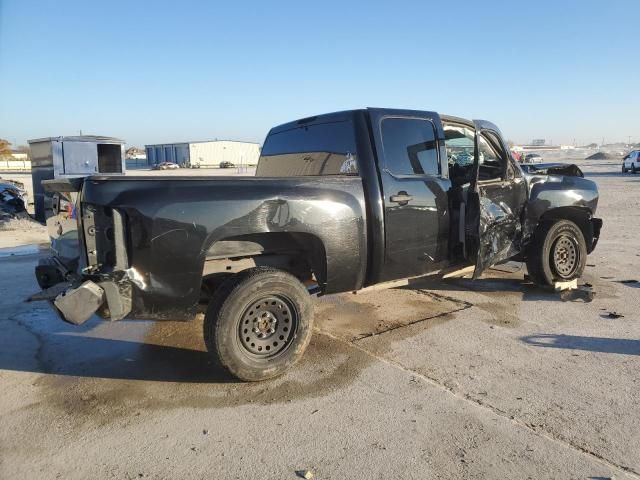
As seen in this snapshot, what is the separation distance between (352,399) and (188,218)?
5.59 ft

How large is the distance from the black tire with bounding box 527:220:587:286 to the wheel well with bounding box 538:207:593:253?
10 cm

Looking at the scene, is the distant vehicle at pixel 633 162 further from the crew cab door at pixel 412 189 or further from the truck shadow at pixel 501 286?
the crew cab door at pixel 412 189

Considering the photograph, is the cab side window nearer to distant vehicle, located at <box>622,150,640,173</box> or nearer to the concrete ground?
the concrete ground

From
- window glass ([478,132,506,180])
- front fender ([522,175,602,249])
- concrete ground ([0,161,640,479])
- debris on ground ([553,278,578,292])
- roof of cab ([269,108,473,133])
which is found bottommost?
concrete ground ([0,161,640,479])

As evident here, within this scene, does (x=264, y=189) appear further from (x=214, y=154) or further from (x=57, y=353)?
(x=214, y=154)

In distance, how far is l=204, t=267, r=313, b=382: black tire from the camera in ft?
12.2

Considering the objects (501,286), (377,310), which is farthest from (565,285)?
(377,310)

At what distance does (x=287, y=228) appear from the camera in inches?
151

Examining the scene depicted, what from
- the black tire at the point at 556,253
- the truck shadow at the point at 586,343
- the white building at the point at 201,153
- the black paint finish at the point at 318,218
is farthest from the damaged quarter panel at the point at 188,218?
the white building at the point at 201,153

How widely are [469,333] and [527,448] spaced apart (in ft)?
6.49

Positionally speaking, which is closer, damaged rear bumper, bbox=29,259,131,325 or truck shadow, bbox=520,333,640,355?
damaged rear bumper, bbox=29,259,131,325

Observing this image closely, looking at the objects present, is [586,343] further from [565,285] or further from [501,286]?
[501,286]

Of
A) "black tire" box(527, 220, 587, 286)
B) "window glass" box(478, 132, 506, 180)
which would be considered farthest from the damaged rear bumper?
"black tire" box(527, 220, 587, 286)

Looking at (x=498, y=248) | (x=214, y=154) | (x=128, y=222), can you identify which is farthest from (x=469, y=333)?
(x=214, y=154)
